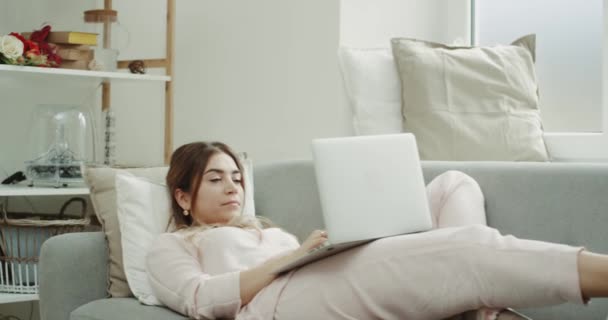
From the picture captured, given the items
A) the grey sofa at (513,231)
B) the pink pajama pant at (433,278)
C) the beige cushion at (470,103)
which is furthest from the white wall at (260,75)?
the pink pajama pant at (433,278)

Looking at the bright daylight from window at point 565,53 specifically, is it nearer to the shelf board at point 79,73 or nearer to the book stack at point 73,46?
the shelf board at point 79,73

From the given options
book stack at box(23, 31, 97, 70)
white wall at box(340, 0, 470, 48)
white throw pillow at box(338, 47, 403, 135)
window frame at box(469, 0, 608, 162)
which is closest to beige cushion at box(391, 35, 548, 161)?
white throw pillow at box(338, 47, 403, 135)

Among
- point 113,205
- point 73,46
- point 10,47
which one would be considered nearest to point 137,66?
point 73,46

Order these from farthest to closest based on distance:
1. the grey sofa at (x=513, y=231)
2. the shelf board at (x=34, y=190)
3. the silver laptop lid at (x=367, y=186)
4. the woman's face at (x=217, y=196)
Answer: the shelf board at (x=34, y=190) → the woman's face at (x=217, y=196) → the grey sofa at (x=513, y=231) → the silver laptop lid at (x=367, y=186)

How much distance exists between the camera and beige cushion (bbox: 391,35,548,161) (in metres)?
2.60

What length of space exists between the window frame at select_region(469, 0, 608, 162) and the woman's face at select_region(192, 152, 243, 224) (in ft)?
3.54

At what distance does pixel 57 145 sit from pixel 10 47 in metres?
0.40

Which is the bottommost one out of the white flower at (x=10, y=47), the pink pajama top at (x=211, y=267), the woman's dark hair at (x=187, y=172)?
the pink pajama top at (x=211, y=267)

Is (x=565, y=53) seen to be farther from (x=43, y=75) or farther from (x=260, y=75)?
(x=43, y=75)

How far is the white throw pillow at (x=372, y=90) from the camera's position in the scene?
2.71 m

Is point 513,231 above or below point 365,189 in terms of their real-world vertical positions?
below

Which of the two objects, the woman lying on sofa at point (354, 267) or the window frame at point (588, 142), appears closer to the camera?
the woman lying on sofa at point (354, 267)

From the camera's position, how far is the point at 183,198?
2.28 meters

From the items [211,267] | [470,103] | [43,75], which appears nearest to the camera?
[211,267]
